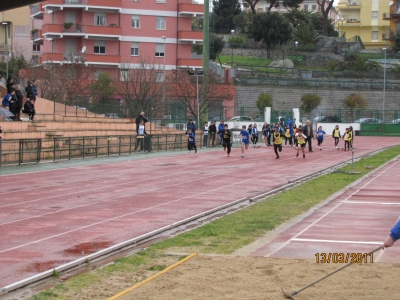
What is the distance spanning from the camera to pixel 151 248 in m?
12.7

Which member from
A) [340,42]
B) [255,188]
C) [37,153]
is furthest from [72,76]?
[340,42]

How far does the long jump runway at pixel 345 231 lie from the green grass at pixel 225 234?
0.54 meters

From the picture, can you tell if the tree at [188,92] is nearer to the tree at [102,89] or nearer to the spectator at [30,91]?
the tree at [102,89]

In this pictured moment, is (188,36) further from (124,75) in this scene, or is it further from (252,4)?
(252,4)

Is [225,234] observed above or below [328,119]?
below

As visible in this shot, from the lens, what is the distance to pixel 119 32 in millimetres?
68875

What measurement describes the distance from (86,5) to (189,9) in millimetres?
9908

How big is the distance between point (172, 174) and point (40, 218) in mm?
11779

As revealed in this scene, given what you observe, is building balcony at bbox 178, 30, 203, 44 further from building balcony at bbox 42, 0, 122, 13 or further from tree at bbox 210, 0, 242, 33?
tree at bbox 210, 0, 242, 33

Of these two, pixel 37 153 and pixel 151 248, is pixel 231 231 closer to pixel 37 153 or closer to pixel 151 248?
pixel 151 248

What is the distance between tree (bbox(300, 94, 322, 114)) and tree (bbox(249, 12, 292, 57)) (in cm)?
2495

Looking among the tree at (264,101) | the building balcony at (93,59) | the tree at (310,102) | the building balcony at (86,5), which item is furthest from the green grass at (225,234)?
the tree at (310,102)

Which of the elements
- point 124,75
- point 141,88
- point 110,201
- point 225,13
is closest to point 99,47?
point 124,75

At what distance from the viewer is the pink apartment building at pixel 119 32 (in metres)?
68.0
